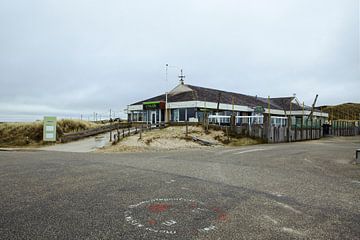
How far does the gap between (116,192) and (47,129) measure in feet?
59.6

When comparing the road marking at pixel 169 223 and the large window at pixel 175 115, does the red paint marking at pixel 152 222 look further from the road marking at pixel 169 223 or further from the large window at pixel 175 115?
the large window at pixel 175 115

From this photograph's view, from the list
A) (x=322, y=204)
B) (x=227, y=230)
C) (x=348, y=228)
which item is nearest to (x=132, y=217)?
(x=227, y=230)

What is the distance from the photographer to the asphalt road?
151 inches

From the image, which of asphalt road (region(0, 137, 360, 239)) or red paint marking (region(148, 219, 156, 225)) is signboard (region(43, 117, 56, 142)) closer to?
asphalt road (region(0, 137, 360, 239))

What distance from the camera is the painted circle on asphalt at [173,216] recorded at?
12.9 feet

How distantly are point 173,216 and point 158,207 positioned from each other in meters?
0.56

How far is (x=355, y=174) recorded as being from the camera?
8555mm

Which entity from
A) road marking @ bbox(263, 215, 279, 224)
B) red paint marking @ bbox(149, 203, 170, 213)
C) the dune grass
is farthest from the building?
road marking @ bbox(263, 215, 279, 224)

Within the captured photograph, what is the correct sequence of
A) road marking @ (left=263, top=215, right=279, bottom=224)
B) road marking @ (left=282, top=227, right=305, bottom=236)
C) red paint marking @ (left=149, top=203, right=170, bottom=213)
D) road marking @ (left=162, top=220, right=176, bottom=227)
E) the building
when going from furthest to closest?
the building → red paint marking @ (left=149, top=203, right=170, bottom=213) → road marking @ (left=263, top=215, right=279, bottom=224) → road marking @ (left=162, top=220, right=176, bottom=227) → road marking @ (left=282, top=227, right=305, bottom=236)

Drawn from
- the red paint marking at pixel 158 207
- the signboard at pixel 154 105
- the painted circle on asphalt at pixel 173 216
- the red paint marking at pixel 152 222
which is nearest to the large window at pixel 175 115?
the signboard at pixel 154 105

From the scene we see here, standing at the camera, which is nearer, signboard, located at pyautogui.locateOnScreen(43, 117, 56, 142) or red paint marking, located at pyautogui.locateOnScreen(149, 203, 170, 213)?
red paint marking, located at pyautogui.locateOnScreen(149, 203, 170, 213)

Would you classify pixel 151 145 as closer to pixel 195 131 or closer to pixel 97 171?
pixel 195 131

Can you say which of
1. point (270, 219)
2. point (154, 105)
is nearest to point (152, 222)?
point (270, 219)

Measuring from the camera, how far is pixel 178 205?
200 inches
